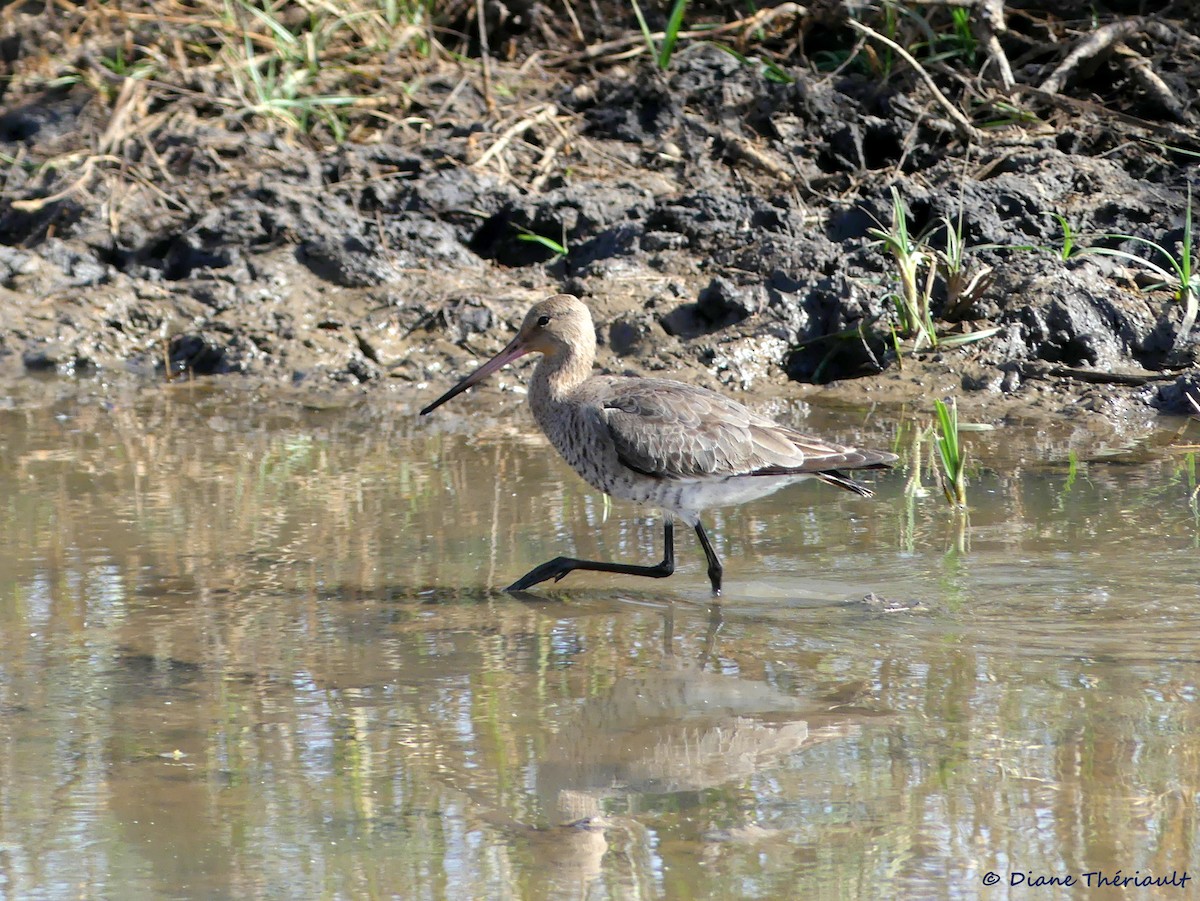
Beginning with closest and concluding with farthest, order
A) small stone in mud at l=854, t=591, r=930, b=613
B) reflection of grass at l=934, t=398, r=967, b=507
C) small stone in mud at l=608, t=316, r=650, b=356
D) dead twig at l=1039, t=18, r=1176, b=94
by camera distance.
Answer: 1. small stone in mud at l=854, t=591, r=930, b=613
2. reflection of grass at l=934, t=398, r=967, b=507
3. small stone in mud at l=608, t=316, r=650, b=356
4. dead twig at l=1039, t=18, r=1176, b=94

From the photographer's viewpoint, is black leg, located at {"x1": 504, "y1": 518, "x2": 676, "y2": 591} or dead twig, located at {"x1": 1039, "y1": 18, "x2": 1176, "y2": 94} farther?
dead twig, located at {"x1": 1039, "y1": 18, "x2": 1176, "y2": 94}

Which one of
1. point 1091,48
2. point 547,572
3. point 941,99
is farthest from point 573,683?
point 1091,48

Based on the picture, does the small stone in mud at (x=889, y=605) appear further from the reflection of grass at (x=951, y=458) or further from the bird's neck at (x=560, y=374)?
the bird's neck at (x=560, y=374)

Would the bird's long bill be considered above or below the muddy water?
above

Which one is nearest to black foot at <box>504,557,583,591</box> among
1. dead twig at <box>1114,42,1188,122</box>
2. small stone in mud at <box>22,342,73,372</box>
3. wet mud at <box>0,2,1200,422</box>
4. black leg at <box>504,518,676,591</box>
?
black leg at <box>504,518,676,591</box>

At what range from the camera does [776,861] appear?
337 cm

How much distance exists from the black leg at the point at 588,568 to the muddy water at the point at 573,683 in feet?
0.23

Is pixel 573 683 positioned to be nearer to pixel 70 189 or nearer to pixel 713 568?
pixel 713 568

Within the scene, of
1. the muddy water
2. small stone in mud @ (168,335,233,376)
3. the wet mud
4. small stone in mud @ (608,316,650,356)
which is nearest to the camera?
the muddy water

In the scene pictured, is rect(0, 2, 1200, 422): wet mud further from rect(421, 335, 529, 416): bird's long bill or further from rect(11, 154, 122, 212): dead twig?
rect(421, 335, 529, 416): bird's long bill

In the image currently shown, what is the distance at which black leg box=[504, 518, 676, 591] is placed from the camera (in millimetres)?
5441

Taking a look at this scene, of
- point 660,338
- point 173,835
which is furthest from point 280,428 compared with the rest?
point 173,835

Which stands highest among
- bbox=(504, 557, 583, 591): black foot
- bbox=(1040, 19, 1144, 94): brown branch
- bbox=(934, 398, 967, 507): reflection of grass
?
bbox=(1040, 19, 1144, 94): brown branch

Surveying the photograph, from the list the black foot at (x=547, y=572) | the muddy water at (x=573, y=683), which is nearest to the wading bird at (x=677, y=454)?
the black foot at (x=547, y=572)
